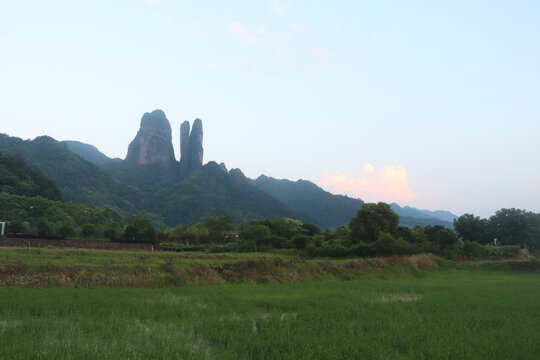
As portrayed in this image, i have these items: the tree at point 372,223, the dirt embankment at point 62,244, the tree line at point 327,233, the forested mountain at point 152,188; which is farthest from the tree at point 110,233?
the forested mountain at point 152,188

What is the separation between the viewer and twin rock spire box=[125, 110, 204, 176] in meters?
167

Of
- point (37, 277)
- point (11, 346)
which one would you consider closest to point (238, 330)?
point (11, 346)

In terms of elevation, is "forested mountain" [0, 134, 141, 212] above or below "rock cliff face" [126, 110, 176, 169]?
below

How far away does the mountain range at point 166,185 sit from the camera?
110 metres

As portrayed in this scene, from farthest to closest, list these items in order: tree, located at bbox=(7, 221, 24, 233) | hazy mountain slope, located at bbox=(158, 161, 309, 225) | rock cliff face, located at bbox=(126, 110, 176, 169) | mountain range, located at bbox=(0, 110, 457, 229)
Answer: rock cliff face, located at bbox=(126, 110, 176, 169) < hazy mountain slope, located at bbox=(158, 161, 309, 225) < mountain range, located at bbox=(0, 110, 457, 229) < tree, located at bbox=(7, 221, 24, 233)

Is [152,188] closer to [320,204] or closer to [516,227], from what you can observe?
[320,204]

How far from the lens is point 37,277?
39.4 ft

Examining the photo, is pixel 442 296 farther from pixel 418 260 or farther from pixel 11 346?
pixel 418 260

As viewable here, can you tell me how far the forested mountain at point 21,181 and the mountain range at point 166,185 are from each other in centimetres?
1883

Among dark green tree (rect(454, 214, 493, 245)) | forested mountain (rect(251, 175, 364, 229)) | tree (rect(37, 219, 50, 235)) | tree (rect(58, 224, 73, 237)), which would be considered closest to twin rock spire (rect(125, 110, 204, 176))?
forested mountain (rect(251, 175, 364, 229))

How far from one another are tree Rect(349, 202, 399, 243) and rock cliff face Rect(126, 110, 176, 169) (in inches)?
5514

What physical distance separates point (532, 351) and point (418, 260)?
21959 mm

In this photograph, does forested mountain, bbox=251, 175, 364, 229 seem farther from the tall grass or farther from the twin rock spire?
the tall grass

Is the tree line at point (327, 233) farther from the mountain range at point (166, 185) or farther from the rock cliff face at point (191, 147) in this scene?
the rock cliff face at point (191, 147)
